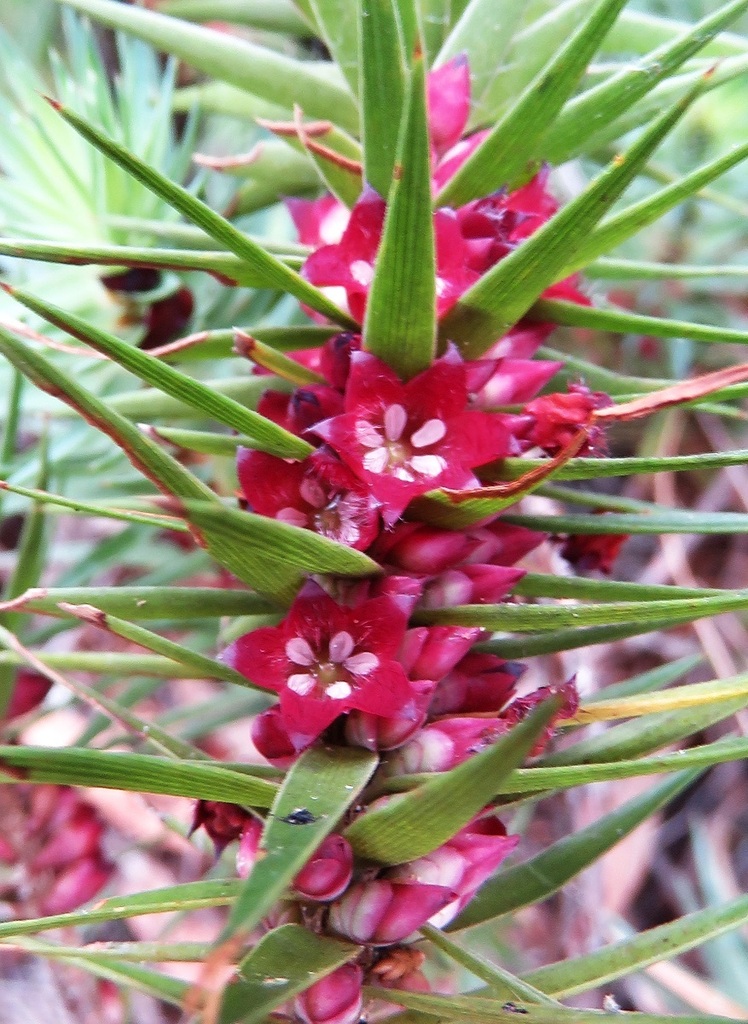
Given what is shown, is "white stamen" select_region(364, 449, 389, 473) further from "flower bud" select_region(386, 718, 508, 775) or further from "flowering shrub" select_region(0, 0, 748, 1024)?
"flower bud" select_region(386, 718, 508, 775)

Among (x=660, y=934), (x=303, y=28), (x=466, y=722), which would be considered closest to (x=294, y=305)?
(x=303, y=28)

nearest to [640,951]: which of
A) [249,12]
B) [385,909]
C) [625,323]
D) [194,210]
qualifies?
[385,909]

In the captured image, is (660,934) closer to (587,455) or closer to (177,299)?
(587,455)

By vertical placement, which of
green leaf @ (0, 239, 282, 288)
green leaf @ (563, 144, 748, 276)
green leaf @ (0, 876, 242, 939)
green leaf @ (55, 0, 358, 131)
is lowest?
green leaf @ (0, 876, 242, 939)

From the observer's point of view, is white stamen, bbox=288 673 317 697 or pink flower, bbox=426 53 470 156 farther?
pink flower, bbox=426 53 470 156

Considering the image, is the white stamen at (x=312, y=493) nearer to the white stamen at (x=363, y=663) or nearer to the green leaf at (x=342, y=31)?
the white stamen at (x=363, y=663)

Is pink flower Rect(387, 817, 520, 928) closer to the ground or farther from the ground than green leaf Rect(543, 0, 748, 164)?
closer to the ground

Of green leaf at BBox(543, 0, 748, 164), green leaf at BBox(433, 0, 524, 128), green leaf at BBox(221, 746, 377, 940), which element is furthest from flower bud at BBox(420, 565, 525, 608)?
green leaf at BBox(433, 0, 524, 128)

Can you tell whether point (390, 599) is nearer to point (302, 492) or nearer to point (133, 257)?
point (302, 492)
